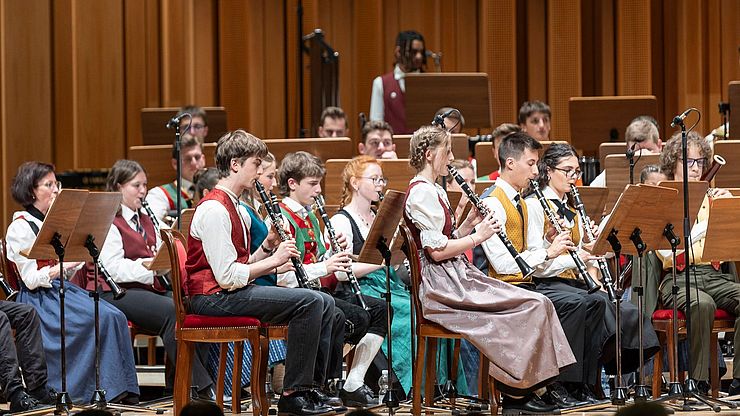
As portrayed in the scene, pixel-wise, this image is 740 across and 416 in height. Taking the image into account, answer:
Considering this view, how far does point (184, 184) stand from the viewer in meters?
7.24

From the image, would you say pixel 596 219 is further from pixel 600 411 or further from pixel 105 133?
pixel 105 133

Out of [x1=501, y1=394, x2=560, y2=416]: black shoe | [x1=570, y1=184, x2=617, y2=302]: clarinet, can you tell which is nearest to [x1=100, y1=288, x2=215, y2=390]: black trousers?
[x1=501, y1=394, x2=560, y2=416]: black shoe

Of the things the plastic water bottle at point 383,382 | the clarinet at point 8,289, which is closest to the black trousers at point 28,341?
the clarinet at point 8,289

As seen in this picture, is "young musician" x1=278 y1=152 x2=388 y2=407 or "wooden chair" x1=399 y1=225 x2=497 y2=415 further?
"young musician" x1=278 y1=152 x2=388 y2=407

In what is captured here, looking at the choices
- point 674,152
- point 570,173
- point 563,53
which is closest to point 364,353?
point 570,173

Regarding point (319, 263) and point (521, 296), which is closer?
point (521, 296)

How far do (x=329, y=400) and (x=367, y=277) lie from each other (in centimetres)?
77

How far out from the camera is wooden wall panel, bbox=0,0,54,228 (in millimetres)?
7777

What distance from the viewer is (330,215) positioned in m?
6.07

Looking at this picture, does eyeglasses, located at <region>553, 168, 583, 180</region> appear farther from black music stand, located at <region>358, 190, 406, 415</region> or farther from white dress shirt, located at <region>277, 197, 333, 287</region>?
white dress shirt, located at <region>277, 197, 333, 287</region>

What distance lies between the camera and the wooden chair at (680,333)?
18.0ft

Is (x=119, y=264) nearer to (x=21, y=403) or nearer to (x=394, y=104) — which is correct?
(x=21, y=403)

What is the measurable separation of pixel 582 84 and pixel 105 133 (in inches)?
153

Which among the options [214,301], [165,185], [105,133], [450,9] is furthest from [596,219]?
[450,9]
